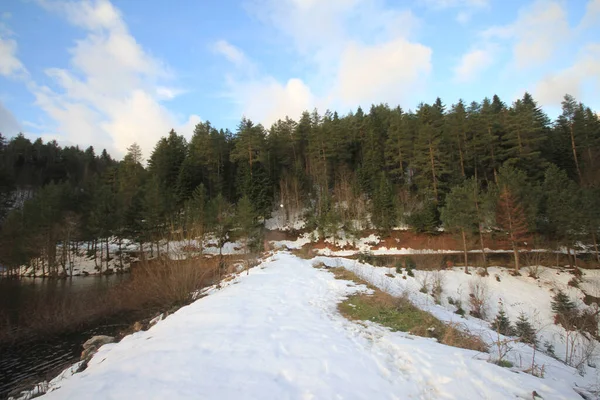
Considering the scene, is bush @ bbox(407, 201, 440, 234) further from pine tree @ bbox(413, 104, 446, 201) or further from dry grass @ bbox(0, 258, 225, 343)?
dry grass @ bbox(0, 258, 225, 343)

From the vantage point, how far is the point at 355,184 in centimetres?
4275

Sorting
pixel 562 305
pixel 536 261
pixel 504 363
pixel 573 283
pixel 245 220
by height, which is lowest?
pixel 573 283

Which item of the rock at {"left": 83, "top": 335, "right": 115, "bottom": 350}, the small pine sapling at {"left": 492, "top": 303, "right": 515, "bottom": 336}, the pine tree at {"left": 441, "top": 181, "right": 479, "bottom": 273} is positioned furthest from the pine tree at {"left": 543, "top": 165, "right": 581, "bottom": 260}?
the rock at {"left": 83, "top": 335, "right": 115, "bottom": 350}

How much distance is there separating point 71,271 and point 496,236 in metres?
47.8

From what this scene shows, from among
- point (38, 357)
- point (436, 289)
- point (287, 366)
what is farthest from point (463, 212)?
point (38, 357)

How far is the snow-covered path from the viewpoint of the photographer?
11.1 feet

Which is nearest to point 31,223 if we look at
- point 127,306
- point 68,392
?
point 127,306

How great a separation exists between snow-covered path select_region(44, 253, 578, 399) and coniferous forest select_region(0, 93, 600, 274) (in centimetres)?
2095

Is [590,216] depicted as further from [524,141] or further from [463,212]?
[524,141]

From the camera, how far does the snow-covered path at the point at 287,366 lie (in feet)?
11.1

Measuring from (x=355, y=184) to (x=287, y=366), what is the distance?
131 ft

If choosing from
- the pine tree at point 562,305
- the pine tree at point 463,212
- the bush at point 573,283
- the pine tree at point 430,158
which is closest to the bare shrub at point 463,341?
the pine tree at point 562,305

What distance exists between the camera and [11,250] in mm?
29516

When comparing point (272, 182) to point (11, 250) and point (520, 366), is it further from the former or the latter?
point (520, 366)
